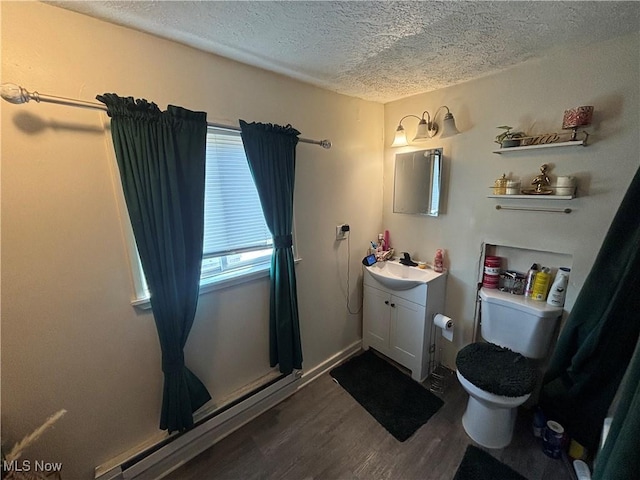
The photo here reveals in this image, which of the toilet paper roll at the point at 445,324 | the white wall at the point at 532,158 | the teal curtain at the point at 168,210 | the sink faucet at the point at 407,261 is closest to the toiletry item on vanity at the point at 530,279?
the white wall at the point at 532,158

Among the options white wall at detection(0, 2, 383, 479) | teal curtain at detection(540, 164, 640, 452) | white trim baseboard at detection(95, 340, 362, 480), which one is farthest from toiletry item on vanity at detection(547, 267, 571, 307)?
white wall at detection(0, 2, 383, 479)

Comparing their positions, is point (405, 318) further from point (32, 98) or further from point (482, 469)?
point (32, 98)

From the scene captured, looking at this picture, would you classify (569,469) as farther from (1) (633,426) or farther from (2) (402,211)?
(2) (402,211)

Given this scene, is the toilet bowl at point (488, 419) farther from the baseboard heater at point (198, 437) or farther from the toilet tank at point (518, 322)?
the baseboard heater at point (198, 437)

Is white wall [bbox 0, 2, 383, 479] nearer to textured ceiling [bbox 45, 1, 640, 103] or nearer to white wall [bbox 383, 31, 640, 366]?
textured ceiling [bbox 45, 1, 640, 103]

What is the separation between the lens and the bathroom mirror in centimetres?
200

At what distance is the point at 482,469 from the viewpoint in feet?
4.66

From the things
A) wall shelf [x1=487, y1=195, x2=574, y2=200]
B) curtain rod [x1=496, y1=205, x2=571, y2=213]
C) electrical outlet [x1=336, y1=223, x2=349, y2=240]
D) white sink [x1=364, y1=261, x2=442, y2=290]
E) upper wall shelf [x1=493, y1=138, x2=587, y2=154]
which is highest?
upper wall shelf [x1=493, y1=138, x2=587, y2=154]

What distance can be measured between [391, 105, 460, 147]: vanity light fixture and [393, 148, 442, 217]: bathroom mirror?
0.37ft

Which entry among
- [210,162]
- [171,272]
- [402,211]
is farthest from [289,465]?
[402,211]

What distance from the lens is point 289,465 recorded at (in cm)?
147

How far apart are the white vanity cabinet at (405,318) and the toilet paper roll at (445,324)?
0.05m

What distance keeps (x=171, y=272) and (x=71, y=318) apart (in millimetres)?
449

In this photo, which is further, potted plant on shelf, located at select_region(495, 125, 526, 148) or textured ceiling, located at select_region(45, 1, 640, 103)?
potted plant on shelf, located at select_region(495, 125, 526, 148)
